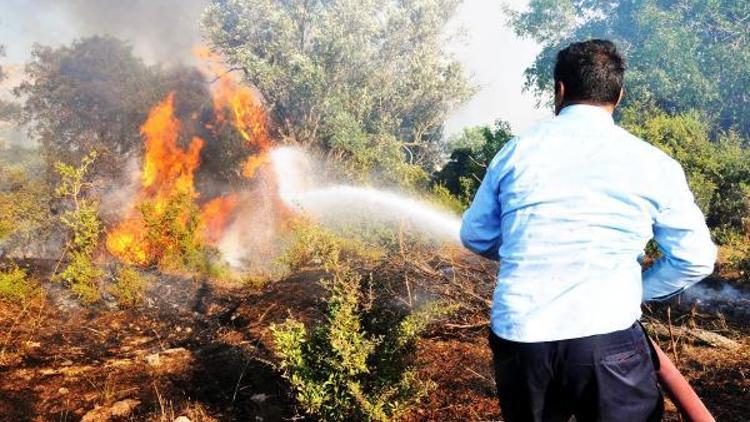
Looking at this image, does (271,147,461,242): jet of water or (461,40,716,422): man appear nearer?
(461,40,716,422): man

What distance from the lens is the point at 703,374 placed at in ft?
15.0

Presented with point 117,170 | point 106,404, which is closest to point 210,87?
point 117,170

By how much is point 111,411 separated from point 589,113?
4446 millimetres

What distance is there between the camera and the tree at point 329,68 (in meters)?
15.9

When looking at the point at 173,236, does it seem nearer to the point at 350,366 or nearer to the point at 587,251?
the point at 350,366

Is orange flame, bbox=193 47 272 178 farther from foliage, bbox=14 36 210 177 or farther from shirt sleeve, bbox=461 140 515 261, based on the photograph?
shirt sleeve, bbox=461 140 515 261

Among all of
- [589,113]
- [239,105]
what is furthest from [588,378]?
[239,105]

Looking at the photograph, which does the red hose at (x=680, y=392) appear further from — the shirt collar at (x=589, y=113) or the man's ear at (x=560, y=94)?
the man's ear at (x=560, y=94)

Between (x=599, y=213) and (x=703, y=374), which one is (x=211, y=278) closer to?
(x=703, y=374)

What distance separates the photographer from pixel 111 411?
14.1 ft

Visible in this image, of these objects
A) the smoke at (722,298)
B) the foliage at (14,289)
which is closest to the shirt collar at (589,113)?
the smoke at (722,298)

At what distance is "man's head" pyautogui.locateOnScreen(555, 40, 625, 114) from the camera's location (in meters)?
1.80

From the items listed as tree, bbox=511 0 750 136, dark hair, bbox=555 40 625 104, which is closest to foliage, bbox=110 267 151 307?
dark hair, bbox=555 40 625 104

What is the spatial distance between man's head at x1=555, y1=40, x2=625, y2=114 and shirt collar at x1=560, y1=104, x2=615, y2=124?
3 cm
